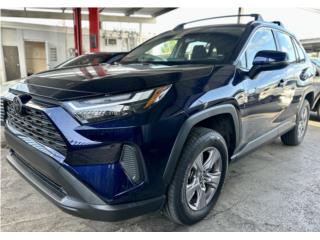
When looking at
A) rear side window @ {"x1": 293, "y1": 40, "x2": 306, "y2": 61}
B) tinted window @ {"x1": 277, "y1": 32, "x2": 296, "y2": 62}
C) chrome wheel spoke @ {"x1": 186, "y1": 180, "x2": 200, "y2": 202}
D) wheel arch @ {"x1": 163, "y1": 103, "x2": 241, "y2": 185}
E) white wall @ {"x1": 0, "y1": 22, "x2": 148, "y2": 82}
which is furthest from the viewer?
white wall @ {"x1": 0, "y1": 22, "x2": 148, "y2": 82}

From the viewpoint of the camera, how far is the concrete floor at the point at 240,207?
7.42 feet

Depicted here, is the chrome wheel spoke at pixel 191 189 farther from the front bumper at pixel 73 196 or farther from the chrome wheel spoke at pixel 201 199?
the front bumper at pixel 73 196

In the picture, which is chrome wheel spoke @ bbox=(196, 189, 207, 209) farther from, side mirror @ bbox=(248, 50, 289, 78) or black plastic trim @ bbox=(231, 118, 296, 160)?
side mirror @ bbox=(248, 50, 289, 78)

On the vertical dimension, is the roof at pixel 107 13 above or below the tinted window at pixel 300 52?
above

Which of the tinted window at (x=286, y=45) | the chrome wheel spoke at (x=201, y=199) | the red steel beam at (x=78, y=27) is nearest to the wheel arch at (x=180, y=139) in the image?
the chrome wheel spoke at (x=201, y=199)

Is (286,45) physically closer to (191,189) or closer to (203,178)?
(203,178)

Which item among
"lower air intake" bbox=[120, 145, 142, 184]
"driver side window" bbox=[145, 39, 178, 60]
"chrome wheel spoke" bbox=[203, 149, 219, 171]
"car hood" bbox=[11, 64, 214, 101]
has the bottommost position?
"chrome wheel spoke" bbox=[203, 149, 219, 171]

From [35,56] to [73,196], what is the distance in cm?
1602

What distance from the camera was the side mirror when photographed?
2625mm

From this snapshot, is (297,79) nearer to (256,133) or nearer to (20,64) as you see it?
(256,133)

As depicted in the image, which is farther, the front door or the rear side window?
the rear side window

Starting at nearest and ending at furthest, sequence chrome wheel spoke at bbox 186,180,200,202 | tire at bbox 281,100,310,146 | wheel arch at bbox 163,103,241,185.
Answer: wheel arch at bbox 163,103,241,185
chrome wheel spoke at bbox 186,180,200,202
tire at bbox 281,100,310,146

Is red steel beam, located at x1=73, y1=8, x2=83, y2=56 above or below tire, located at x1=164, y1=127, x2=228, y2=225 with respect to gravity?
above

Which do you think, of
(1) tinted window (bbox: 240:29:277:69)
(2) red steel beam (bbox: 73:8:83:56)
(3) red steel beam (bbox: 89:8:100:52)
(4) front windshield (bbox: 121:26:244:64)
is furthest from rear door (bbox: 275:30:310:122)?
(2) red steel beam (bbox: 73:8:83:56)
